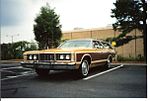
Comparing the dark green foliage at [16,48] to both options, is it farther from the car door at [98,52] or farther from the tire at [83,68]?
the car door at [98,52]

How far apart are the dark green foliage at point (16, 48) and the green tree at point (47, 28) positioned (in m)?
0.24

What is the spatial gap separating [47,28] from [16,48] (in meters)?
1.04

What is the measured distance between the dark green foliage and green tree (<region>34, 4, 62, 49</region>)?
24cm

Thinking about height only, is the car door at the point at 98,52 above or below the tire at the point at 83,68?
above

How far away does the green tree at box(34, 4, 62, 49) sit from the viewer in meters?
5.61

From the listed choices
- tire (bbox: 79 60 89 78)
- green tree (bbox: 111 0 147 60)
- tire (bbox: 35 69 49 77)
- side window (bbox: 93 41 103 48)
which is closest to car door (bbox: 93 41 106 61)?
side window (bbox: 93 41 103 48)

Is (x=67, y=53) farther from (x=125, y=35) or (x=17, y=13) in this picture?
(x=125, y=35)

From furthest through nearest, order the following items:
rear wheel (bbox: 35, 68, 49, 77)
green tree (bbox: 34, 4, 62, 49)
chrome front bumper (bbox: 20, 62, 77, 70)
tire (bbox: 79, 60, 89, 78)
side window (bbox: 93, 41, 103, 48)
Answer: side window (bbox: 93, 41, 103, 48) < green tree (bbox: 34, 4, 62, 49) < rear wheel (bbox: 35, 68, 49, 77) < tire (bbox: 79, 60, 89, 78) < chrome front bumper (bbox: 20, 62, 77, 70)

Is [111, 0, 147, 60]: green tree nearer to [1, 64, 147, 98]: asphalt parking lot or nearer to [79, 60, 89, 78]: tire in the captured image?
[79, 60, 89, 78]: tire

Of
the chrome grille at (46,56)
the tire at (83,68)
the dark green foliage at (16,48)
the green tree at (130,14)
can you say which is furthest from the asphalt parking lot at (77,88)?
the green tree at (130,14)

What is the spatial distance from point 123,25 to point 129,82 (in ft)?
11.8

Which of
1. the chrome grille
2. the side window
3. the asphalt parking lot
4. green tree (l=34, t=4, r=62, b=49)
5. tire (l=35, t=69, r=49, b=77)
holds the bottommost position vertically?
the asphalt parking lot

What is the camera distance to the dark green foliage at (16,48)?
5.49 m

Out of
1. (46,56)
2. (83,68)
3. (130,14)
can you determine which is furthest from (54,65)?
(130,14)
